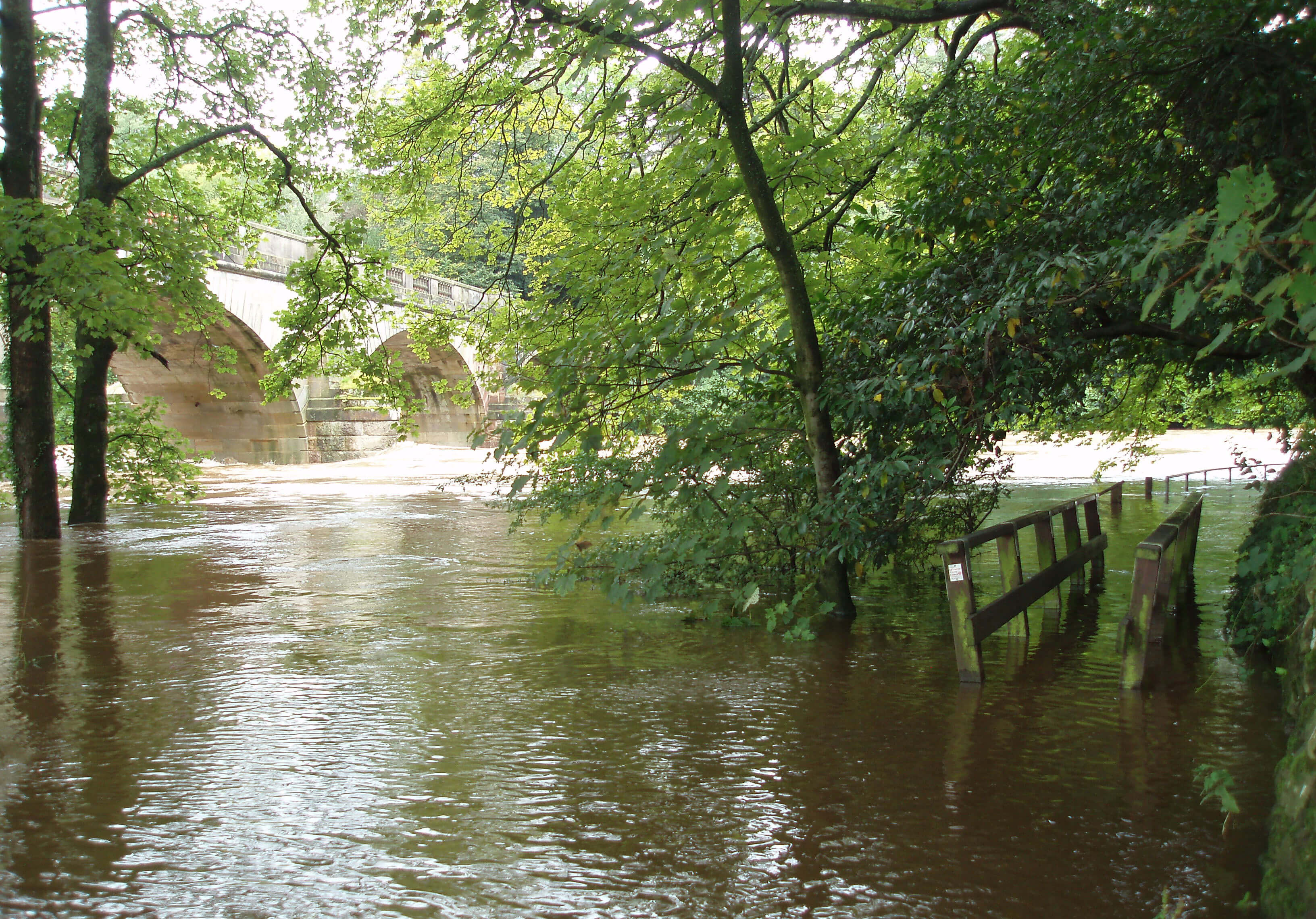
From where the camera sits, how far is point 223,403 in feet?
101

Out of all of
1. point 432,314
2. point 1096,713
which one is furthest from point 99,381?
point 1096,713

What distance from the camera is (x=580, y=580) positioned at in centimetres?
892

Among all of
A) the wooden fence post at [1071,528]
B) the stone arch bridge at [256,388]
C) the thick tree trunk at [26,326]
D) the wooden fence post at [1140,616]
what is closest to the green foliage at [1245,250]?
the wooden fence post at [1140,616]

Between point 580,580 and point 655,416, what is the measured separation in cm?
241

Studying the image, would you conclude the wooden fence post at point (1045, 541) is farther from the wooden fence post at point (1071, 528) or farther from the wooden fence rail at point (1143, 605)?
the wooden fence rail at point (1143, 605)

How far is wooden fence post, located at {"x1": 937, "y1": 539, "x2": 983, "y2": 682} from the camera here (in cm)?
550

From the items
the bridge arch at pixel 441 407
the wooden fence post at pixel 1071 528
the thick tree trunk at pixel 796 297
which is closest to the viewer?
the thick tree trunk at pixel 796 297

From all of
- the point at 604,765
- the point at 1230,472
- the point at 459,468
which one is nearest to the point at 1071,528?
the point at 604,765

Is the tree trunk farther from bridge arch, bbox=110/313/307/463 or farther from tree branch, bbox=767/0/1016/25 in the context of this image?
bridge arch, bbox=110/313/307/463

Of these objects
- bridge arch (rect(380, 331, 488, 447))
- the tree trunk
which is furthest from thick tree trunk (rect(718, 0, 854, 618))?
bridge arch (rect(380, 331, 488, 447))

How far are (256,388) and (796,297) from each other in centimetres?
2575

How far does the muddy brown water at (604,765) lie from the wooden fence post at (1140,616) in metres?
0.14

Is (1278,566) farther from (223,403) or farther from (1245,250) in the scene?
(223,403)

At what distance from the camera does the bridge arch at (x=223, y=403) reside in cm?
2777
